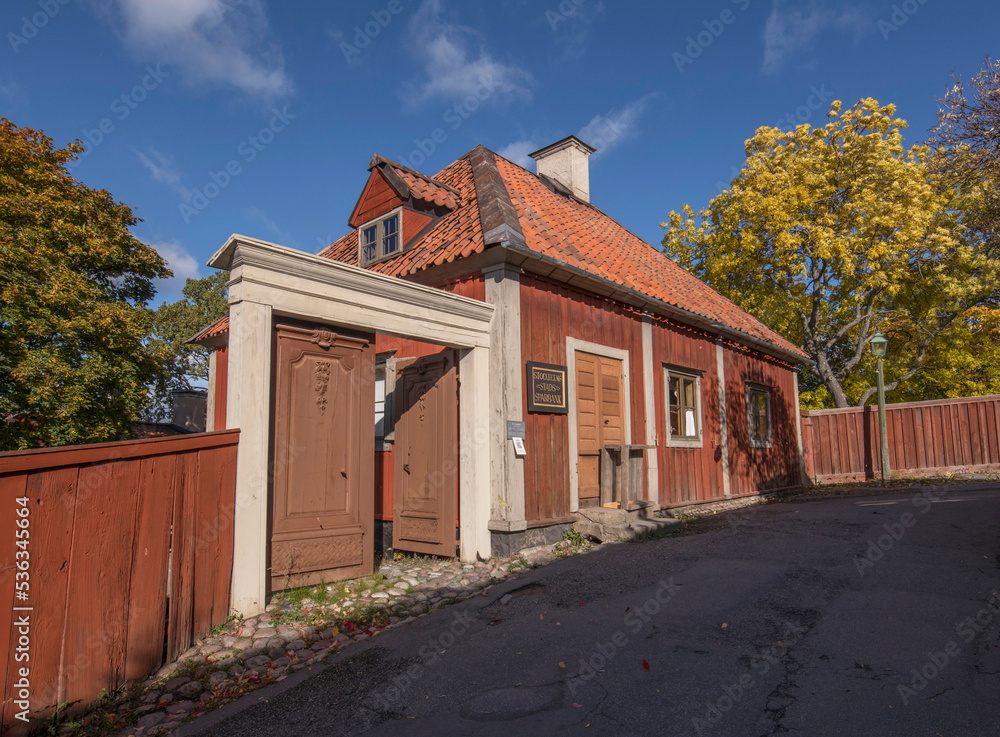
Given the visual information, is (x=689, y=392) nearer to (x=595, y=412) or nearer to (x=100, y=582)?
(x=595, y=412)

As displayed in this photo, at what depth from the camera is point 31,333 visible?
46.1 feet

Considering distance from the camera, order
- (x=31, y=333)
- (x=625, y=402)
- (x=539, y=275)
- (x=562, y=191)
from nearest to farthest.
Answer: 1. (x=539, y=275)
2. (x=625, y=402)
3. (x=562, y=191)
4. (x=31, y=333)

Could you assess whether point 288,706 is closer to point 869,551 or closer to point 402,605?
point 402,605

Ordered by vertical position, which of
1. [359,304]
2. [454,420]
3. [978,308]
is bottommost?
[454,420]

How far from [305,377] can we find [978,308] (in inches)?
924

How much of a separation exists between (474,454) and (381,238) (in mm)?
4999

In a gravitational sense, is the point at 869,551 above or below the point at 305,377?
below

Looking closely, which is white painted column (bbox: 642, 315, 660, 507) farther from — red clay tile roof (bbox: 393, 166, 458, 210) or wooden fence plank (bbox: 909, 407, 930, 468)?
wooden fence plank (bbox: 909, 407, 930, 468)

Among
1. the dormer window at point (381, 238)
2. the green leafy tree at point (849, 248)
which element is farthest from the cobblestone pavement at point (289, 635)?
the green leafy tree at point (849, 248)

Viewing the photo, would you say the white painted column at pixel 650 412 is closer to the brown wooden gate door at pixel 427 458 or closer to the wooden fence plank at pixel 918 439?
the brown wooden gate door at pixel 427 458

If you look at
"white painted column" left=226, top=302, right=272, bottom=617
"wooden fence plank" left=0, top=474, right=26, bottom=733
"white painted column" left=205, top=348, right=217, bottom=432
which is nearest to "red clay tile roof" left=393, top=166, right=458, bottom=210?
"white painted column" left=226, top=302, right=272, bottom=617

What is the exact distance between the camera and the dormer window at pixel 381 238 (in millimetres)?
10094

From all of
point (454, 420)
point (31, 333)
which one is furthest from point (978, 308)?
point (31, 333)

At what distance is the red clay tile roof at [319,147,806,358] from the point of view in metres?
8.37
